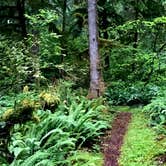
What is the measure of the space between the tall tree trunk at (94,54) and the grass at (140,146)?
9.68 ft

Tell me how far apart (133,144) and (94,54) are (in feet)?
19.5

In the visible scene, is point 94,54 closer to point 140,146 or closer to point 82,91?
point 82,91

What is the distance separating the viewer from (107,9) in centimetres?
2319

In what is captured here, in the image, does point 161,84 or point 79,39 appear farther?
point 79,39

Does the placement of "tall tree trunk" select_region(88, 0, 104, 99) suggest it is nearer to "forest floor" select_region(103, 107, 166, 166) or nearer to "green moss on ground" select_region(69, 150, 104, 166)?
"forest floor" select_region(103, 107, 166, 166)

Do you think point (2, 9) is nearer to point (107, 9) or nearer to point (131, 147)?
point (107, 9)

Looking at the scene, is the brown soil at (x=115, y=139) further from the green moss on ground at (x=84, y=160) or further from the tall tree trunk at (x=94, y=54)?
the tall tree trunk at (x=94, y=54)

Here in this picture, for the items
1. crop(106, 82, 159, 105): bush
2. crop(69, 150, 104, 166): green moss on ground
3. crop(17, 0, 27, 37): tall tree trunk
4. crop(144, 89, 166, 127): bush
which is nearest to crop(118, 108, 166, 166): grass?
crop(144, 89, 166, 127): bush

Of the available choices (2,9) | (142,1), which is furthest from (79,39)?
(2,9)

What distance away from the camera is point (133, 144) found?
448 inches

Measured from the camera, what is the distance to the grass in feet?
32.6

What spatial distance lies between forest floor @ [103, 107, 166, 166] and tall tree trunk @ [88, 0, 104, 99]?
193 cm

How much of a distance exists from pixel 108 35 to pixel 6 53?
9053mm

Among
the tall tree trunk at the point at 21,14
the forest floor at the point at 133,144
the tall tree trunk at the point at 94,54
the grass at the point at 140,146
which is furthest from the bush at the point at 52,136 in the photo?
the tall tree trunk at the point at 21,14
